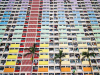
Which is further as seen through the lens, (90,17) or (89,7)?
(89,7)

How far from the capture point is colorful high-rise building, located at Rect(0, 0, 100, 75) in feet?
117

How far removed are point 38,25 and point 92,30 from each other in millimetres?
31047

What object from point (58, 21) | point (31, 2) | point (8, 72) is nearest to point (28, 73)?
point (8, 72)

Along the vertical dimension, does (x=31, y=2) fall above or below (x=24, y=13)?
above

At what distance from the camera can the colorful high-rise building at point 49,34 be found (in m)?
35.6

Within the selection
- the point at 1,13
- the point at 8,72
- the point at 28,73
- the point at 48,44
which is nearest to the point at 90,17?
the point at 48,44

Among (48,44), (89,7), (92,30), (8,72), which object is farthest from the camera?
(89,7)

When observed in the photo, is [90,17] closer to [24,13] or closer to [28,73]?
[24,13]

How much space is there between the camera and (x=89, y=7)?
52.5 metres

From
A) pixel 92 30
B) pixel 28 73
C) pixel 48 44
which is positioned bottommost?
pixel 28 73

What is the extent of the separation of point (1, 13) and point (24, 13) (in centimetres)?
1503

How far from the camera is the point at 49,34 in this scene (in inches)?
1699

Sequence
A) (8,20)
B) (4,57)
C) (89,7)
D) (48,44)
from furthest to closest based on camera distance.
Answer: (89,7) → (8,20) → (48,44) → (4,57)

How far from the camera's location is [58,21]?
4722 cm
